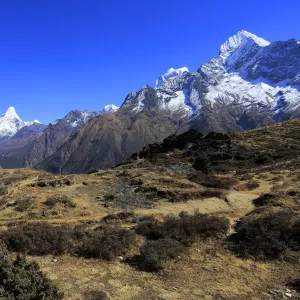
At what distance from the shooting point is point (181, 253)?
19625 mm

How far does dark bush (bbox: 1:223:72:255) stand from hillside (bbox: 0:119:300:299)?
0.20 ft

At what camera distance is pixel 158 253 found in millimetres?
18891

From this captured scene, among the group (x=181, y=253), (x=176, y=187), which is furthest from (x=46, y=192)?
(x=181, y=253)

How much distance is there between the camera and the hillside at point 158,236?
54.2 feet

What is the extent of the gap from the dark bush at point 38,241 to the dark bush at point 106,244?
119 cm

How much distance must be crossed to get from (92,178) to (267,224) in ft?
88.2

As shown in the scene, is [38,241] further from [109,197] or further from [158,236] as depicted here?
[109,197]

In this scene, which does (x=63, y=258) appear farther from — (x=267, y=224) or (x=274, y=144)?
(x=274, y=144)

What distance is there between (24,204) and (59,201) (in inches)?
121

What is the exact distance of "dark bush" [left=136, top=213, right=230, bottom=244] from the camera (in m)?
21.8

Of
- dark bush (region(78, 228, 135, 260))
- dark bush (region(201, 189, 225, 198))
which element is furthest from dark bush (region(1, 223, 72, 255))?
dark bush (region(201, 189, 225, 198))

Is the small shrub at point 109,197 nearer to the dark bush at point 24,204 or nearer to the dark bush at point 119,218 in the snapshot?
the dark bush at point 119,218

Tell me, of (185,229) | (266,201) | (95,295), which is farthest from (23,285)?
(266,201)

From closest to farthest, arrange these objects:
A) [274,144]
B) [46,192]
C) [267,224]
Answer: [267,224]
[46,192]
[274,144]
